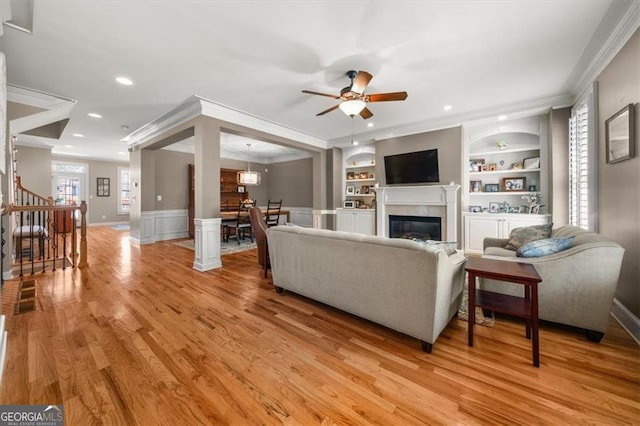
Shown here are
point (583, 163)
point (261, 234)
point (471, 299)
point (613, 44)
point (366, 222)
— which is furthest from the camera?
point (366, 222)

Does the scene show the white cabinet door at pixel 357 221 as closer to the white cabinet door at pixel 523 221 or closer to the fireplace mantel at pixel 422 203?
the fireplace mantel at pixel 422 203

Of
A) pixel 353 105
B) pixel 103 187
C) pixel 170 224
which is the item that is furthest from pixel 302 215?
pixel 103 187

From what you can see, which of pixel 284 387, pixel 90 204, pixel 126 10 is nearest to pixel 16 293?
pixel 126 10

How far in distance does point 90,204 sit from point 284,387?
Result: 1145 centimetres

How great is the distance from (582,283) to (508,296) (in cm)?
54

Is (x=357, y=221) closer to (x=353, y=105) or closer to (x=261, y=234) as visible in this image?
(x=261, y=234)

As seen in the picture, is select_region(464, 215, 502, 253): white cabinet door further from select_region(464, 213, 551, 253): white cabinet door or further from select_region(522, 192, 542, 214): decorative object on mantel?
select_region(522, 192, 542, 214): decorative object on mantel

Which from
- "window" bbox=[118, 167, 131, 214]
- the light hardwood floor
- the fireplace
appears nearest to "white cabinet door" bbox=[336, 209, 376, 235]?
the fireplace

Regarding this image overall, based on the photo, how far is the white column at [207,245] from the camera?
4102 millimetres

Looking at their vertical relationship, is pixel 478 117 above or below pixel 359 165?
above

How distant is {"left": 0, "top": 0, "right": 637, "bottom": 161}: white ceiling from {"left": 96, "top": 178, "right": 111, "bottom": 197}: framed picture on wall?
262 inches

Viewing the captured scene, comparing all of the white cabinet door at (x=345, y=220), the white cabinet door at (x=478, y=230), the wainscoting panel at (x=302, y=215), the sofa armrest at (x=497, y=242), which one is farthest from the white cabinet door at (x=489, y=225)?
the wainscoting panel at (x=302, y=215)

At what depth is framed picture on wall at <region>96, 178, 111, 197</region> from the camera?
9.45 m

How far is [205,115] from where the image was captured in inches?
161
